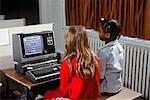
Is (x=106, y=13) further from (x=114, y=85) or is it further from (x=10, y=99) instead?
(x=10, y=99)

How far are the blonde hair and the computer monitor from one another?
565 mm

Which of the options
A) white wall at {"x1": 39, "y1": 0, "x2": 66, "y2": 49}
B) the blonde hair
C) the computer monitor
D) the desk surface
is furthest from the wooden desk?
white wall at {"x1": 39, "y1": 0, "x2": 66, "y2": 49}

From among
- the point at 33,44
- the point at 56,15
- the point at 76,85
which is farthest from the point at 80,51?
the point at 56,15

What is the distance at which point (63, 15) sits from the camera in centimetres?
400

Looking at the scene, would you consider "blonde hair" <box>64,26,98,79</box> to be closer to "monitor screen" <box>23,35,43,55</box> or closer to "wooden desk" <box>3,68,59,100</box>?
"wooden desk" <box>3,68,59,100</box>

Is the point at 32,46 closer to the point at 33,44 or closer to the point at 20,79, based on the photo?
the point at 33,44

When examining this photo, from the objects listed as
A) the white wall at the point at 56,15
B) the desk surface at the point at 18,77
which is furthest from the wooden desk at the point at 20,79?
Answer: the white wall at the point at 56,15

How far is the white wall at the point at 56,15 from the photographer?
4031 millimetres

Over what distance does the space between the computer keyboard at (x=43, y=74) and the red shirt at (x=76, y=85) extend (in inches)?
10.8

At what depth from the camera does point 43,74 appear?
2.19 m

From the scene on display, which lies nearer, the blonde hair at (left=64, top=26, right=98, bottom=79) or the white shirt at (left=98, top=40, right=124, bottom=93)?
the blonde hair at (left=64, top=26, right=98, bottom=79)

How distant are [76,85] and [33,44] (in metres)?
0.73

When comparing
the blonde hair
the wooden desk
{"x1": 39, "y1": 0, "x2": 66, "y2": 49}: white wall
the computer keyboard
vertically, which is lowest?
the wooden desk

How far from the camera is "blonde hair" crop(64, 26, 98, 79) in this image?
1.84 metres
